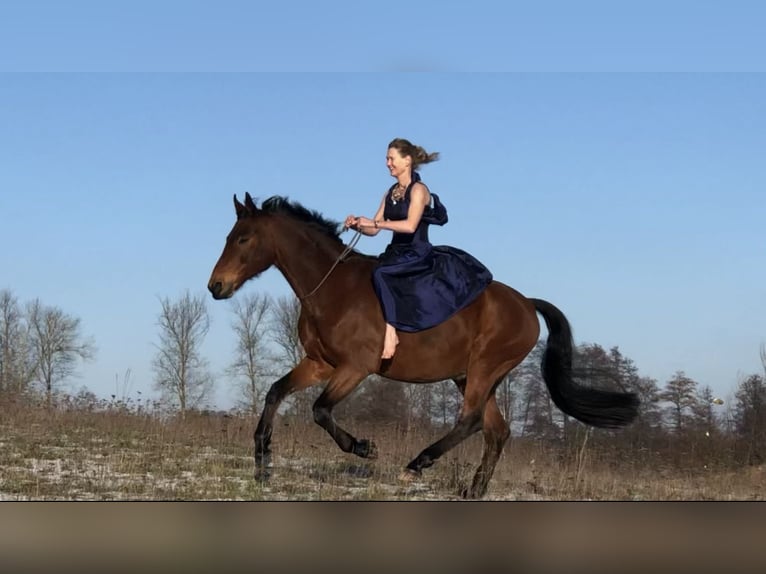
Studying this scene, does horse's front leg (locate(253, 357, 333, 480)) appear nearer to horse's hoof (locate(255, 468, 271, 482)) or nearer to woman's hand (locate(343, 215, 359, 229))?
horse's hoof (locate(255, 468, 271, 482))

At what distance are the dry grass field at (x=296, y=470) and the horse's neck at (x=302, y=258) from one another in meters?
1.87

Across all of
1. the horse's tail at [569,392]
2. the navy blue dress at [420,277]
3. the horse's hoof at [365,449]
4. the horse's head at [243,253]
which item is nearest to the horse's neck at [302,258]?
the horse's head at [243,253]

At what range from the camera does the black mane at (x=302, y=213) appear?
7.95 m

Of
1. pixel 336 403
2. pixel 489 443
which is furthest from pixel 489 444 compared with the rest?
pixel 336 403

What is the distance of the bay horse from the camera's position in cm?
751

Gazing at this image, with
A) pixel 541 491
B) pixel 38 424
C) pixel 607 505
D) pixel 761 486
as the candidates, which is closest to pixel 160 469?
pixel 38 424

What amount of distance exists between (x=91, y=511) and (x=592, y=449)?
5286mm

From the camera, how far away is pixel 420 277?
7.75 metres

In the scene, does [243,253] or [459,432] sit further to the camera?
[459,432]

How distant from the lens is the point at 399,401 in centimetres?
1022

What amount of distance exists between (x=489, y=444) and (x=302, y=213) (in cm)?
268

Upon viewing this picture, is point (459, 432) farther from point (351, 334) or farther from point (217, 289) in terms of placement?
point (217, 289)

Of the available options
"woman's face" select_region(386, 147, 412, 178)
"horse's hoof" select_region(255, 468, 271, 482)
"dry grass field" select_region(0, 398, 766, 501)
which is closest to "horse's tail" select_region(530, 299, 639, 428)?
"dry grass field" select_region(0, 398, 766, 501)

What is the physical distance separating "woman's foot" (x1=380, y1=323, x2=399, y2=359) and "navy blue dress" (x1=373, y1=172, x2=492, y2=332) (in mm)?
62
